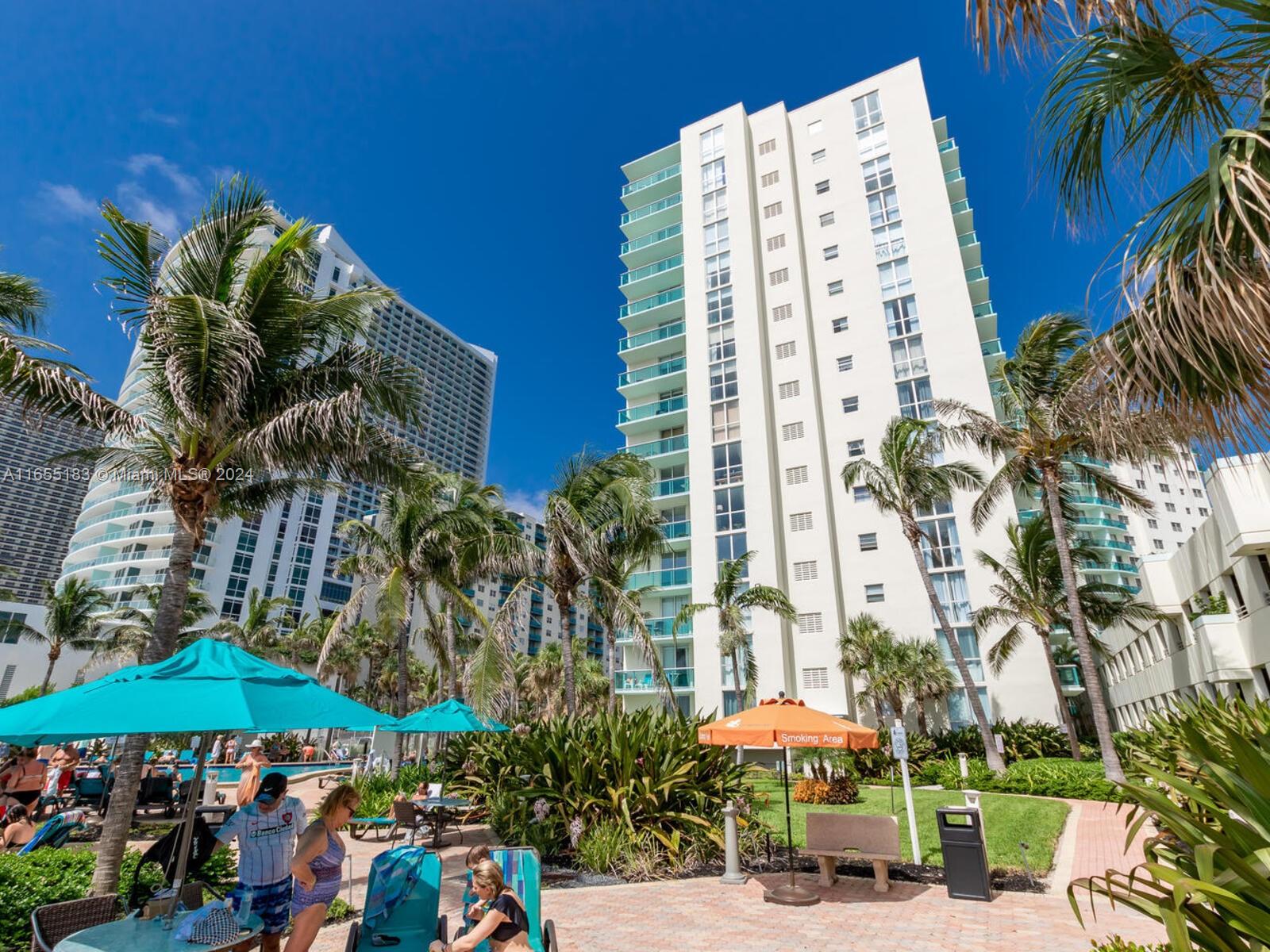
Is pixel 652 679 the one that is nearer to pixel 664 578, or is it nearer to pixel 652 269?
pixel 664 578

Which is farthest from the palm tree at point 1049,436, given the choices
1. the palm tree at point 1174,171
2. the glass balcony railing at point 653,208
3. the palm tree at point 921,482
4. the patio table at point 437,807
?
the glass balcony railing at point 653,208

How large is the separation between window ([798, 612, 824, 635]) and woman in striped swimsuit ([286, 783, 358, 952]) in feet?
105

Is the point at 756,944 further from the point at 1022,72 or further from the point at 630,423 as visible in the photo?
the point at 630,423

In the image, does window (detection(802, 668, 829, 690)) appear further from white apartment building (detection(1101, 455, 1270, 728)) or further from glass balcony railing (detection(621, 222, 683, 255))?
glass balcony railing (detection(621, 222, 683, 255))

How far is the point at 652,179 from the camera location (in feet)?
171

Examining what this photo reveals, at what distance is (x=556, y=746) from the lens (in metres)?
11.7

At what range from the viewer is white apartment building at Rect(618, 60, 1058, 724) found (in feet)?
113

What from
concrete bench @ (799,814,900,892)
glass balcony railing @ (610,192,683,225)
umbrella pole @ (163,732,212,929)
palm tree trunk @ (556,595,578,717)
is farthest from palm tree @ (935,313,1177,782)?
glass balcony railing @ (610,192,683,225)

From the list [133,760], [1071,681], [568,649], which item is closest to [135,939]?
[133,760]

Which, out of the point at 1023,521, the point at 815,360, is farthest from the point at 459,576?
the point at 1023,521

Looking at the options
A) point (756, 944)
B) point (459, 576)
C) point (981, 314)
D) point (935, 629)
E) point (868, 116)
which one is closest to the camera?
point (756, 944)

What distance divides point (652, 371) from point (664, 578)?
15.9 metres

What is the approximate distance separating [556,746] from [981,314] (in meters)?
40.6

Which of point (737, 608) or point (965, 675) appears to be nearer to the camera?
point (965, 675)
